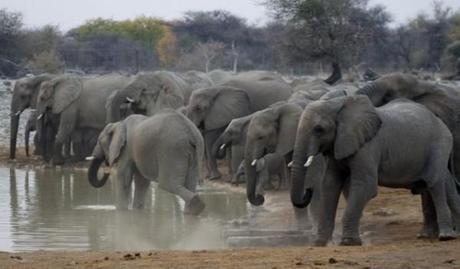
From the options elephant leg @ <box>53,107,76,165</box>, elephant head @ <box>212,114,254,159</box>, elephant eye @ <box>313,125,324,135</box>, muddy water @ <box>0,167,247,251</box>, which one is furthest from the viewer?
elephant leg @ <box>53,107,76,165</box>

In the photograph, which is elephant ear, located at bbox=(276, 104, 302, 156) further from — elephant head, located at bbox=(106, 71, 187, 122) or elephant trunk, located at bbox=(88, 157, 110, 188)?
elephant head, located at bbox=(106, 71, 187, 122)

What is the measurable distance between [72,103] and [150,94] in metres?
3.39

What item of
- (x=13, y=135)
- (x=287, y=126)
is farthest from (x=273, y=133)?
(x=13, y=135)

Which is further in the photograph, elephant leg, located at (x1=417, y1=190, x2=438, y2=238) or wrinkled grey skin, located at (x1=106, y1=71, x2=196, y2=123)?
wrinkled grey skin, located at (x1=106, y1=71, x2=196, y2=123)

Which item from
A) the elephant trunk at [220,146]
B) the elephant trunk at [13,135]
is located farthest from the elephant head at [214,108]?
the elephant trunk at [13,135]

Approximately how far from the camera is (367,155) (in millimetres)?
10703

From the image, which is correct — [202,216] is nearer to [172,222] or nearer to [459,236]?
[172,222]

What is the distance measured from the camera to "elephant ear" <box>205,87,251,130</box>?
66.7ft

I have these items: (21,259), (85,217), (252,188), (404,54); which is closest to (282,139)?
(252,188)

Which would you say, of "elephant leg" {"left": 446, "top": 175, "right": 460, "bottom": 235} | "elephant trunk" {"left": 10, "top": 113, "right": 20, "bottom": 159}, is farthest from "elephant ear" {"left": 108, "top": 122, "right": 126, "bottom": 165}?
"elephant trunk" {"left": 10, "top": 113, "right": 20, "bottom": 159}

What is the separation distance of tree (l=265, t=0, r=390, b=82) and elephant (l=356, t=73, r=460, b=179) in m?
29.0

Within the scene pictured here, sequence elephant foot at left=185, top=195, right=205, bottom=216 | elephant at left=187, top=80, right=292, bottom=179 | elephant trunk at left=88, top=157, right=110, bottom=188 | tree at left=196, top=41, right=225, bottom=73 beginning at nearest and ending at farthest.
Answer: elephant foot at left=185, top=195, right=205, bottom=216, elephant trunk at left=88, top=157, right=110, bottom=188, elephant at left=187, top=80, right=292, bottom=179, tree at left=196, top=41, right=225, bottom=73

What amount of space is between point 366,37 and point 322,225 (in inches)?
1350

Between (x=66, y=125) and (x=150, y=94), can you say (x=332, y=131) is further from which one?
(x=66, y=125)
